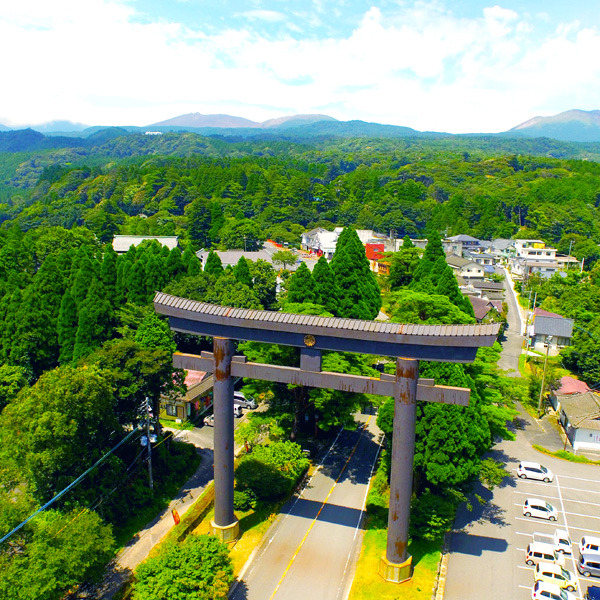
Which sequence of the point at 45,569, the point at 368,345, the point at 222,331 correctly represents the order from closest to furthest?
the point at 45,569 → the point at 368,345 → the point at 222,331

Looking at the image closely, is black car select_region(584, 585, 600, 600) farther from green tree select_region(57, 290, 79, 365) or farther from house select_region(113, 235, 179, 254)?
house select_region(113, 235, 179, 254)

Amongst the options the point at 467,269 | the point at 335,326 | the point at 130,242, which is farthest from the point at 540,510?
the point at 130,242

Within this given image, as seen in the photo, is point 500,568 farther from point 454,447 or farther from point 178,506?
point 178,506

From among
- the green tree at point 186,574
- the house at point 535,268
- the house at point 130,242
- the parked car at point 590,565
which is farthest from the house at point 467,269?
the green tree at point 186,574

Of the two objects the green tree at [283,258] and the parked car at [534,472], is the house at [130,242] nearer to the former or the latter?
the green tree at [283,258]

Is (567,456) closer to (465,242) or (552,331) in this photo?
(552,331)

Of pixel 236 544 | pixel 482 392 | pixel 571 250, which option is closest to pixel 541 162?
pixel 571 250
